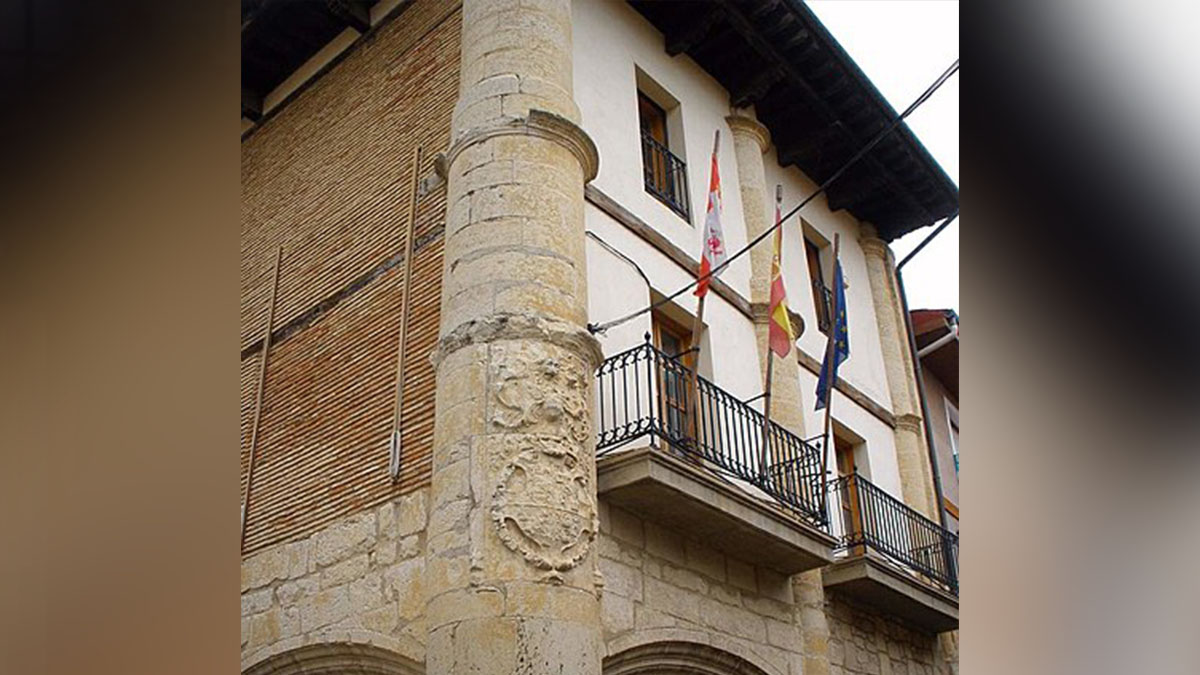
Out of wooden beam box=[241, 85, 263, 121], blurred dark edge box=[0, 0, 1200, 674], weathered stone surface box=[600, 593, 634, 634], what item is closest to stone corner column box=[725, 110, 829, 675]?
weathered stone surface box=[600, 593, 634, 634]

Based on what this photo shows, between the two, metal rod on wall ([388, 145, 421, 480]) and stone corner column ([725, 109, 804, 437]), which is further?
stone corner column ([725, 109, 804, 437])

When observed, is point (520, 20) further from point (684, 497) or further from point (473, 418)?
point (684, 497)

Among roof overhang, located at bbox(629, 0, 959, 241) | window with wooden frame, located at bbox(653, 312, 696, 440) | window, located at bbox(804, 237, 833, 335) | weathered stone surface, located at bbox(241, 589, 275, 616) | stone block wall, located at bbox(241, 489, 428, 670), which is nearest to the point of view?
stone block wall, located at bbox(241, 489, 428, 670)

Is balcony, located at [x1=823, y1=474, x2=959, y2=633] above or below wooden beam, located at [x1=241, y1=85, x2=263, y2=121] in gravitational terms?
below

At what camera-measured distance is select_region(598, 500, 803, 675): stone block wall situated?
712 cm

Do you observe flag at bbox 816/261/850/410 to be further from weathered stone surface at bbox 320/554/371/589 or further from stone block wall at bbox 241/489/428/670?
weathered stone surface at bbox 320/554/371/589

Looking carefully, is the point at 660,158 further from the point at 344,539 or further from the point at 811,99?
the point at 344,539

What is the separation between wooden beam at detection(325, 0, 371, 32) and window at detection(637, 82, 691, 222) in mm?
2684

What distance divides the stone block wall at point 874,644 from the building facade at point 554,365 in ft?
0.12

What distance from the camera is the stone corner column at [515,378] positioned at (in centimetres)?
582

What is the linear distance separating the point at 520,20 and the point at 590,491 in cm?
347

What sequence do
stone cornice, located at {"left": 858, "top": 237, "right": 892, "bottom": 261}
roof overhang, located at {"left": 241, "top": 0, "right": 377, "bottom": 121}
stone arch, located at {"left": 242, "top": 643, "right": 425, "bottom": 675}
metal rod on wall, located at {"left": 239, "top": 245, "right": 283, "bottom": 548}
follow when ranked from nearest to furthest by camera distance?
stone arch, located at {"left": 242, "top": 643, "right": 425, "bottom": 675}, metal rod on wall, located at {"left": 239, "top": 245, "right": 283, "bottom": 548}, roof overhang, located at {"left": 241, "top": 0, "right": 377, "bottom": 121}, stone cornice, located at {"left": 858, "top": 237, "right": 892, "bottom": 261}

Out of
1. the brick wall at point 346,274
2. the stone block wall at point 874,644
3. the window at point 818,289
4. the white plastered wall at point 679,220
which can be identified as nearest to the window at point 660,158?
the white plastered wall at point 679,220

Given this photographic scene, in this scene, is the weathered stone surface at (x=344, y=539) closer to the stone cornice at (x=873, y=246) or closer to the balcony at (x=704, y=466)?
the balcony at (x=704, y=466)
